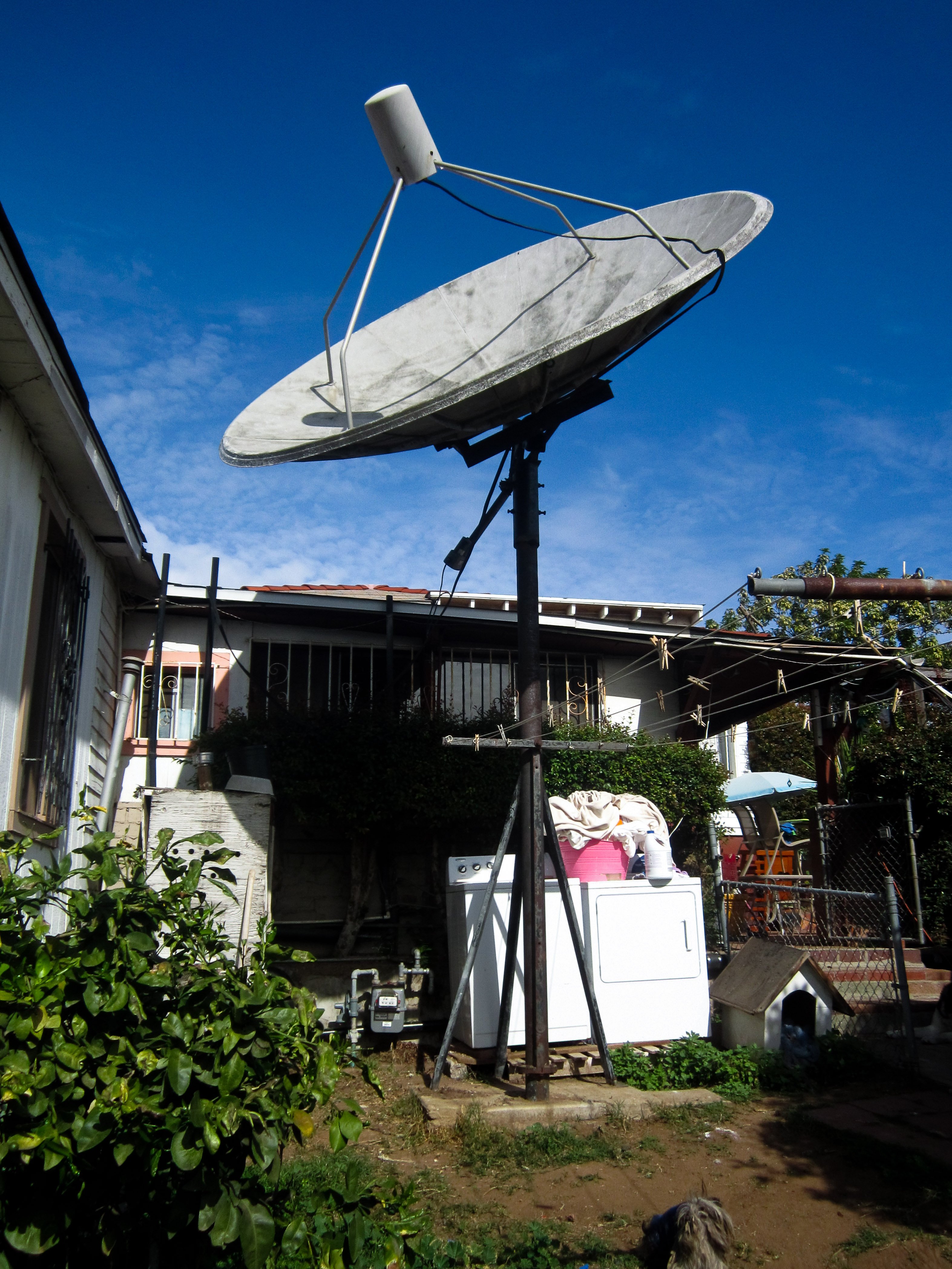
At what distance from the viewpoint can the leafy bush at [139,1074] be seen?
207cm

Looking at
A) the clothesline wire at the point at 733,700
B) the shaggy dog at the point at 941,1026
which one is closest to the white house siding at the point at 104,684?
the clothesline wire at the point at 733,700

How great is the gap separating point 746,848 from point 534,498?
1025cm

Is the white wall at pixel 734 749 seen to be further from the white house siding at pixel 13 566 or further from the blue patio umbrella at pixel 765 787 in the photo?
the white house siding at pixel 13 566

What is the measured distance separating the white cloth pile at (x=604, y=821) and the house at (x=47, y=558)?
3.92 metres

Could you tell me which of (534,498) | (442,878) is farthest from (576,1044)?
(534,498)

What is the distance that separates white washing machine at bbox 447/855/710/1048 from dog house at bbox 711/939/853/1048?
273 millimetres

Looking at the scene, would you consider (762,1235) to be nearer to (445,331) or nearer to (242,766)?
(242,766)

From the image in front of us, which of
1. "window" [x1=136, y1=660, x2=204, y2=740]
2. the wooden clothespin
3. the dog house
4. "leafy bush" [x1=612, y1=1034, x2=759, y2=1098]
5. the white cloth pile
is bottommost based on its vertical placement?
"leafy bush" [x1=612, y1=1034, x2=759, y2=1098]

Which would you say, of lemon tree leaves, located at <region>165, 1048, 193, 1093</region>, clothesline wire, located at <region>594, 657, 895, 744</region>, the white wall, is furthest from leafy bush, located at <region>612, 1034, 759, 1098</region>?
the white wall

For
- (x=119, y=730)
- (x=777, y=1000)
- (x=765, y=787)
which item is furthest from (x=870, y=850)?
(x=119, y=730)

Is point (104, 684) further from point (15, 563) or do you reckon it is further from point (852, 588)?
point (852, 588)

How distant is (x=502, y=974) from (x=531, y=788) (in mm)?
1665

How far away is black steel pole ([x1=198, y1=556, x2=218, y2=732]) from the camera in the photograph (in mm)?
9977

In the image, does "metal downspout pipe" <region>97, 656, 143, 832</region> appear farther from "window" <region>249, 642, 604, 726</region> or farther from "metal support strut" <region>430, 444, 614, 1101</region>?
"metal support strut" <region>430, 444, 614, 1101</region>
